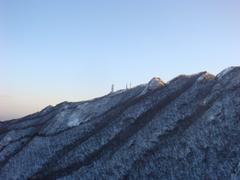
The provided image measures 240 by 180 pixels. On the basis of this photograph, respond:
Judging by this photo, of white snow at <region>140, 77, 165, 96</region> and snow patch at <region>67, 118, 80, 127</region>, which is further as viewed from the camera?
snow patch at <region>67, 118, 80, 127</region>

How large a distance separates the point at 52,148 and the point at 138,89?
721 inches

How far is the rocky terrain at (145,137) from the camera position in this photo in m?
38.3

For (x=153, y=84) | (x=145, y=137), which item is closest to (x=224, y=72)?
(x=153, y=84)

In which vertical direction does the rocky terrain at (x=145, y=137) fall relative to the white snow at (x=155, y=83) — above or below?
below

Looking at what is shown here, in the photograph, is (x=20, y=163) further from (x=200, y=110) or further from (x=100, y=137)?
(x=200, y=110)

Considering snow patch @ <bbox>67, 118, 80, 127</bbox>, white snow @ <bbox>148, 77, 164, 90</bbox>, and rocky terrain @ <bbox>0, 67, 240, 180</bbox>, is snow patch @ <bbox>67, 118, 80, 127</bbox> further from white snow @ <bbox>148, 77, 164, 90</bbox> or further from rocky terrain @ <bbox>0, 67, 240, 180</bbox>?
white snow @ <bbox>148, 77, 164, 90</bbox>

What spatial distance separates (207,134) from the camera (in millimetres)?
40062

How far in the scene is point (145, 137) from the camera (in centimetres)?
4394

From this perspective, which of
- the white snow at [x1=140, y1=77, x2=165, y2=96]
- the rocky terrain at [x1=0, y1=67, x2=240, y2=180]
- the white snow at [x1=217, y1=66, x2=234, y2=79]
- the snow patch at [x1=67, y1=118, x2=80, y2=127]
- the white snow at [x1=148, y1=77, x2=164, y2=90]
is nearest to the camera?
the rocky terrain at [x1=0, y1=67, x2=240, y2=180]

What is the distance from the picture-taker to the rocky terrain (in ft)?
126

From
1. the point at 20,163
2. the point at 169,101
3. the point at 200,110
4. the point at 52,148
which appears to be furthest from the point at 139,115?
the point at 20,163

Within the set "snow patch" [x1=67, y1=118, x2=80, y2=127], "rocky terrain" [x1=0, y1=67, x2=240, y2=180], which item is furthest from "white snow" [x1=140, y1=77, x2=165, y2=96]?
"snow patch" [x1=67, y1=118, x2=80, y2=127]

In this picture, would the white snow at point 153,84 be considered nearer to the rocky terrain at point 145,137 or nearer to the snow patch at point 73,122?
the rocky terrain at point 145,137

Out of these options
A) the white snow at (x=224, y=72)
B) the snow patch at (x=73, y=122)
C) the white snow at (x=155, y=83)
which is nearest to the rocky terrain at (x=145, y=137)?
the snow patch at (x=73, y=122)
